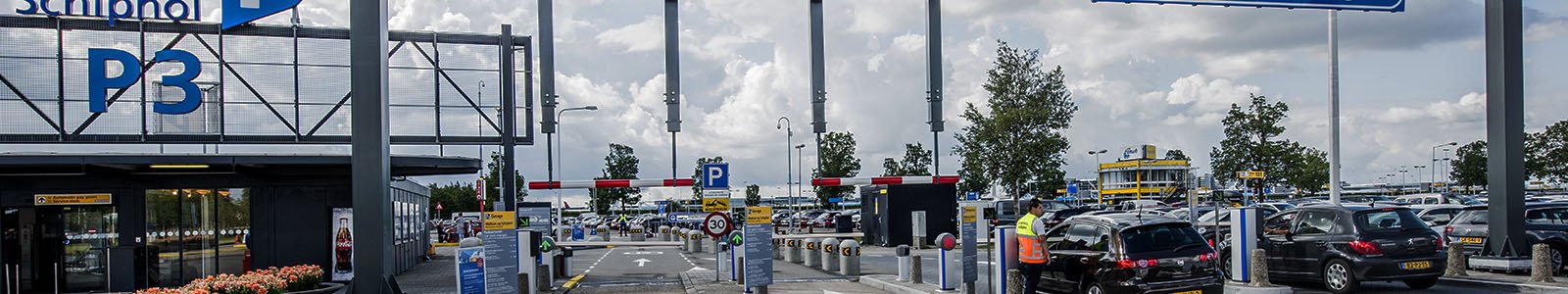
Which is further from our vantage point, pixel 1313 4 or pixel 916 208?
pixel 916 208

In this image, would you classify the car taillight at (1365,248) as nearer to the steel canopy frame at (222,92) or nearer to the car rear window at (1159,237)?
the car rear window at (1159,237)

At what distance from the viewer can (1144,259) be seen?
12984 millimetres

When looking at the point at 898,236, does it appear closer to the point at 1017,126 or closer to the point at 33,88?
the point at 1017,126

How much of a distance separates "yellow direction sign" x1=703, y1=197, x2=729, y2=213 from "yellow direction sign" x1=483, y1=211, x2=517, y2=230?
3.98m

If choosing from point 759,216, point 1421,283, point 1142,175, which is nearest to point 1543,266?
point 1421,283

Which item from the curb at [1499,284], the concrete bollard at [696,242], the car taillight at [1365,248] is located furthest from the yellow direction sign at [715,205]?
the concrete bollard at [696,242]

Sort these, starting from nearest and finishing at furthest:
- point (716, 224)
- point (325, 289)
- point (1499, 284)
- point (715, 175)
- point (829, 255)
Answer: point (1499, 284), point (325, 289), point (716, 224), point (715, 175), point (829, 255)

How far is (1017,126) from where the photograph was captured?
39.5 meters

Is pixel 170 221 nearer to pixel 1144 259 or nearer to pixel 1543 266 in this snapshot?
pixel 1144 259

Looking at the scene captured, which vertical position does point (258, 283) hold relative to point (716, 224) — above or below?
below

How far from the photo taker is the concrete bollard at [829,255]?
2436 centimetres

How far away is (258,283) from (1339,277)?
1388cm

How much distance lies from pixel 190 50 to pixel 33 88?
2.55m

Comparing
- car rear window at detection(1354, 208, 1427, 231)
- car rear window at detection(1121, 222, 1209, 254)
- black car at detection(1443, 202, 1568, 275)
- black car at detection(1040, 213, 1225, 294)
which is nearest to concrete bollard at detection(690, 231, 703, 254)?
black car at detection(1443, 202, 1568, 275)
